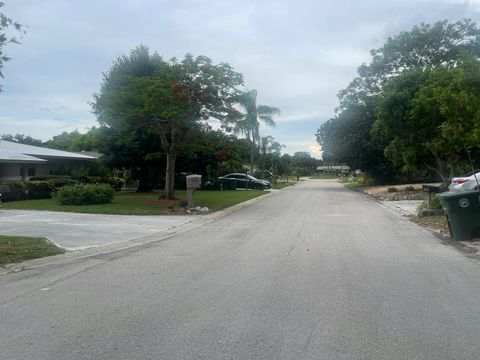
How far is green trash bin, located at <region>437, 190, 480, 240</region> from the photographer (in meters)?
12.5

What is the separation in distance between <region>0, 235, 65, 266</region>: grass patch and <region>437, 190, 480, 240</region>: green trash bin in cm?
915

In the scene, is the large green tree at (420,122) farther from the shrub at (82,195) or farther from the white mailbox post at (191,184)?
the shrub at (82,195)

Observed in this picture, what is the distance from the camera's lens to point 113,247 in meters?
11.8

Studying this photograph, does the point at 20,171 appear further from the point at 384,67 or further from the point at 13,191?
the point at 384,67

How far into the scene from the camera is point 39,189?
2753 centimetres

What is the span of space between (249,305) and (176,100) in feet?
55.5

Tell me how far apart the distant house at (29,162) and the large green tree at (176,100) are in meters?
7.30

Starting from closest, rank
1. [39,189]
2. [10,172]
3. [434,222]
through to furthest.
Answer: [434,222] → [39,189] → [10,172]

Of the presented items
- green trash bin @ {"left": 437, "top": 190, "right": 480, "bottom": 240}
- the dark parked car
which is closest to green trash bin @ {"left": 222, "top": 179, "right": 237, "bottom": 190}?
the dark parked car

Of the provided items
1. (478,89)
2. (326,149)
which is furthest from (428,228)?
(326,149)

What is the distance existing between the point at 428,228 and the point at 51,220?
472 inches

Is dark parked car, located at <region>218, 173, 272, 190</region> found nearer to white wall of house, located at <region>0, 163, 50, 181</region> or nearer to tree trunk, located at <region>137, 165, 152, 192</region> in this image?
tree trunk, located at <region>137, 165, 152, 192</region>

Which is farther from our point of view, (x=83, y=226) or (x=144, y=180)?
(x=144, y=180)

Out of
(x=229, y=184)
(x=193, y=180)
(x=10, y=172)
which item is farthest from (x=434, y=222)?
(x=229, y=184)
